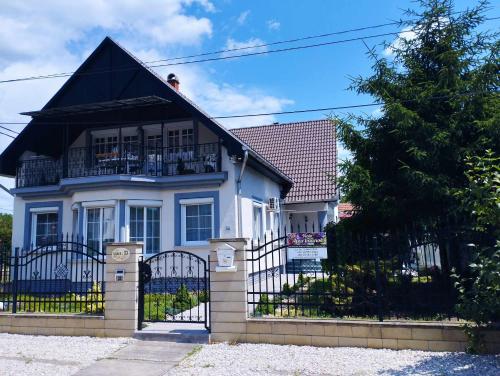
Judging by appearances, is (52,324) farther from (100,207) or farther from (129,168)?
(129,168)

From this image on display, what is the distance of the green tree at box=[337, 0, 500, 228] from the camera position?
7.94 metres

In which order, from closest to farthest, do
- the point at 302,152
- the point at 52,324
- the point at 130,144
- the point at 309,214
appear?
the point at 52,324
the point at 130,144
the point at 309,214
the point at 302,152

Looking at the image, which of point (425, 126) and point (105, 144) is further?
point (105, 144)

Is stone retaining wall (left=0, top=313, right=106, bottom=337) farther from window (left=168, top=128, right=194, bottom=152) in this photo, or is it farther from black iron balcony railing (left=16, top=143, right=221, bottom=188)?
window (left=168, top=128, right=194, bottom=152)

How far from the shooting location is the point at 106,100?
14.3 meters

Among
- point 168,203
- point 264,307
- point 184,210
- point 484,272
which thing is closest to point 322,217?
point 184,210

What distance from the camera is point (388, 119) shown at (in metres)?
8.77

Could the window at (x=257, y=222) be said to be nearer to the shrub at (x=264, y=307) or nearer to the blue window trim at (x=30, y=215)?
the blue window trim at (x=30, y=215)

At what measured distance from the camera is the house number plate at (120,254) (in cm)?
729

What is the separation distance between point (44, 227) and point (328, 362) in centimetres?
1289

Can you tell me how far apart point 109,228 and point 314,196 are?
28.4ft

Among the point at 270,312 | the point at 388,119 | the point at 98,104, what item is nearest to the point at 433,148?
the point at 388,119

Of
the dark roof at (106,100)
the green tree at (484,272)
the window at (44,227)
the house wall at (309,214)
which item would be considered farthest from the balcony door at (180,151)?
the green tree at (484,272)

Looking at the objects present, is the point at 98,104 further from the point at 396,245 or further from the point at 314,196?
the point at 396,245
